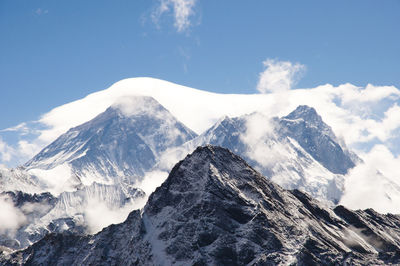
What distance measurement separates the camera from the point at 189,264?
199 m

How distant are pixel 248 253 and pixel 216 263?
12.7 metres

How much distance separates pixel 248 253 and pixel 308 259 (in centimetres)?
2254

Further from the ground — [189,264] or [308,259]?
[189,264]

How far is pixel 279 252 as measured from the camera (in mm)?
197750

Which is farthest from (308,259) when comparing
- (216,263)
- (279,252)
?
(216,263)

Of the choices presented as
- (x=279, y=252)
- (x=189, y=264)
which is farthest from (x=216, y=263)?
(x=279, y=252)

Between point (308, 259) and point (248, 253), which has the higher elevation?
point (248, 253)

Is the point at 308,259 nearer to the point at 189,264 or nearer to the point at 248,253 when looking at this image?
the point at 248,253

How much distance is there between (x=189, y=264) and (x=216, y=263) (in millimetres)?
10529

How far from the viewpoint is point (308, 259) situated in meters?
198

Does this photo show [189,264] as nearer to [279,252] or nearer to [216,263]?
[216,263]

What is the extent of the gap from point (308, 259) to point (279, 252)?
1127 centimetres

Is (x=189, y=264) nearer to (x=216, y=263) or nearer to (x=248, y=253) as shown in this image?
(x=216, y=263)

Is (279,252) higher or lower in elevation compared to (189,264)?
lower
